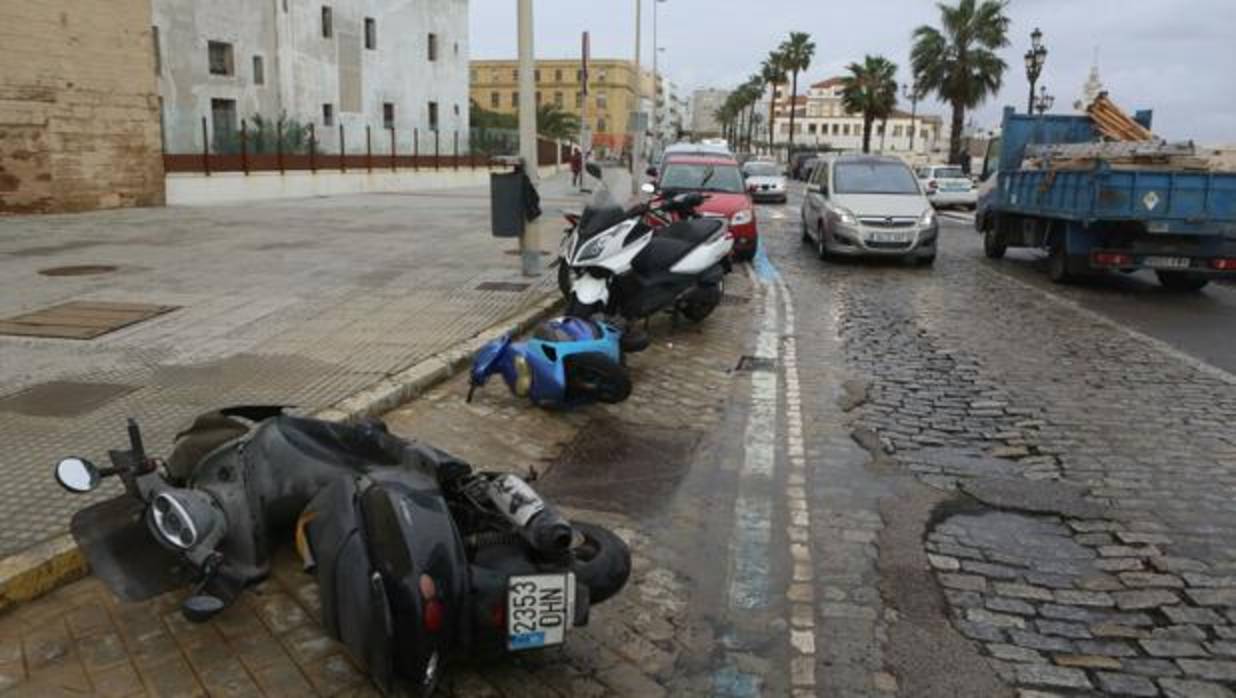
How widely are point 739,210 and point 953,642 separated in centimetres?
1223

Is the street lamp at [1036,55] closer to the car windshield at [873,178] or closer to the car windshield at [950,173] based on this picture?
the car windshield at [950,173]

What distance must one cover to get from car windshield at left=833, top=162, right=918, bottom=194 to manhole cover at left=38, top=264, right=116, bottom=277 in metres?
10.9

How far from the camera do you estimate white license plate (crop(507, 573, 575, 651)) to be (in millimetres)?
2922

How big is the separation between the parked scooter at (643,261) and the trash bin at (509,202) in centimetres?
248

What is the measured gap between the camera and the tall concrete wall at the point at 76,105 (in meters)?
17.4

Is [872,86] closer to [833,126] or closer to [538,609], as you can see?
[833,126]

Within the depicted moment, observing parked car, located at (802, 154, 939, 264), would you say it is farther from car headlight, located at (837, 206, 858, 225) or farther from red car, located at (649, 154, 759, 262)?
red car, located at (649, 154, 759, 262)

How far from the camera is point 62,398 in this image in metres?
5.99

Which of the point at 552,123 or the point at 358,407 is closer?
the point at 358,407

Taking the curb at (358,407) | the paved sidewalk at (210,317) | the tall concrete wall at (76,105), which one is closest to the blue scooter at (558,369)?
the curb at (358,407)

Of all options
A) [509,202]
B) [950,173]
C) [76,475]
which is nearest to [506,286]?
[509,202]

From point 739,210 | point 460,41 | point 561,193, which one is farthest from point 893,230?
point 460,41

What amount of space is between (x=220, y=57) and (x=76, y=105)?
20873 millimetres

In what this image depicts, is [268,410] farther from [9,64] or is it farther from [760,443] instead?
[9,64]
